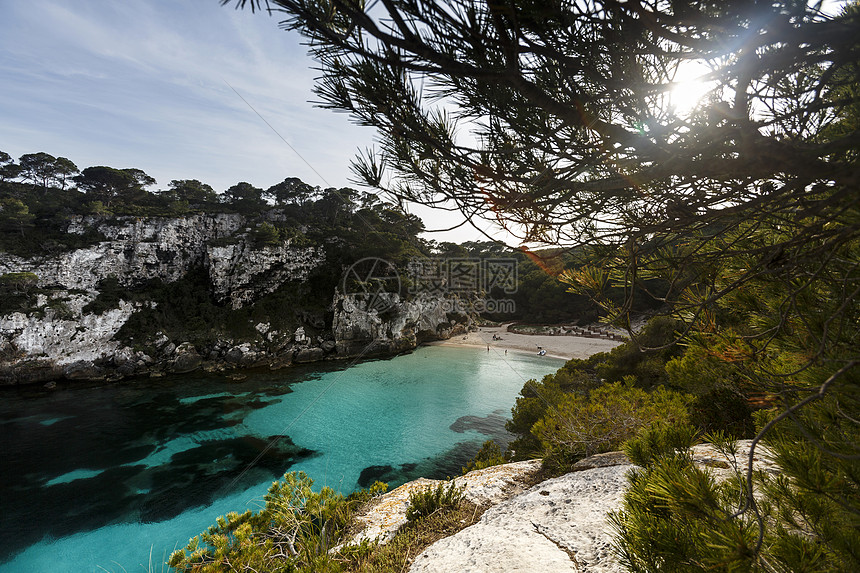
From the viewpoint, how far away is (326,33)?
1.25m

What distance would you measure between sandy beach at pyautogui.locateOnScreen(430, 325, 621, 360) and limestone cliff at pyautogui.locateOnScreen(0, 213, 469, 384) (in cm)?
284

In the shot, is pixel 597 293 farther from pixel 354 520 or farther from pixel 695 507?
pixel 354 520

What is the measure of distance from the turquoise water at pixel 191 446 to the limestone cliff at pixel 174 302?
8.18ft

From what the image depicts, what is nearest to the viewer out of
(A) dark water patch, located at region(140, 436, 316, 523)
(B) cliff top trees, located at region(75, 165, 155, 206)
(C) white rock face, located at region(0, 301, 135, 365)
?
(A) dark water patch, located at region(140, 436, 316, 523)

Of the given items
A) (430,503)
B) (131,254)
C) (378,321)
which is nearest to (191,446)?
(430,503)

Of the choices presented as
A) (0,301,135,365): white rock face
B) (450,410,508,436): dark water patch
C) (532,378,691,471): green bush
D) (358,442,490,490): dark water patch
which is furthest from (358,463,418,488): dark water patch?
(0,301,135,365): white rock face

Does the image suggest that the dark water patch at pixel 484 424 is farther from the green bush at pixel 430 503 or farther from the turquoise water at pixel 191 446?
the green bush at pixel 430 503

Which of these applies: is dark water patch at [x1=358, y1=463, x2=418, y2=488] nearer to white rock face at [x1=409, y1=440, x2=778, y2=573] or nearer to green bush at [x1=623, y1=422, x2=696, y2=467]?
white rock face at [x1=409, y1=440, x2=778, y2=573]

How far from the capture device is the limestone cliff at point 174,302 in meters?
17.2

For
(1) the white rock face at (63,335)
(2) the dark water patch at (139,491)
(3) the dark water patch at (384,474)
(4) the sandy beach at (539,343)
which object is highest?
(1) the white rock face at (63,335)

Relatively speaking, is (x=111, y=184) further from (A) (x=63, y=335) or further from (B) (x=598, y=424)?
(B) (x=598, y=424)

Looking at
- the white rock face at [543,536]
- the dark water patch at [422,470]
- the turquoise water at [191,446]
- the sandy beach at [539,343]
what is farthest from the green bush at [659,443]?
the sandy beach at [539,343]

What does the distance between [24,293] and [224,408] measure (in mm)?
15949

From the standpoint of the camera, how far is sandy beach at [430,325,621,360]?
22172mm
